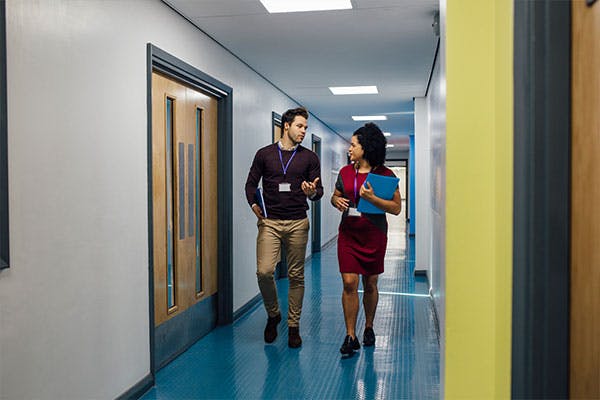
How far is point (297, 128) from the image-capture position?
4.03m

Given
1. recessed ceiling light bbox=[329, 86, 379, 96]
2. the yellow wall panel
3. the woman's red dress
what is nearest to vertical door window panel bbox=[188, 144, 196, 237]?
the woman's red dress

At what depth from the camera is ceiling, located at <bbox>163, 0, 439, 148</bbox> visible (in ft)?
12.5

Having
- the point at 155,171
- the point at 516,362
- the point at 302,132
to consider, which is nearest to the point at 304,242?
the point at 302,132

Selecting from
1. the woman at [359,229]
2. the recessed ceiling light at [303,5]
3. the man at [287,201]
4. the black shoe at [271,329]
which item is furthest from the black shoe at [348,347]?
the recessed ceiling light at [303,5]

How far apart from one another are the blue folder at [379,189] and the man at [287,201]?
0.39m

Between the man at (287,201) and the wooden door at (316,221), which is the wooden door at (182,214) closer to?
the man at (287,201)

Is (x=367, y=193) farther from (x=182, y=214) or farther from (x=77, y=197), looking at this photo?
(x=77, y=197)

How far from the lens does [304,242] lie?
4.12 meters

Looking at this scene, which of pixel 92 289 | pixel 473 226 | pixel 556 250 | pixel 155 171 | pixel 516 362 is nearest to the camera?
pixel 556 250

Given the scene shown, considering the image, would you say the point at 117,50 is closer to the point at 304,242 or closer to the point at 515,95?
the point at 304,242

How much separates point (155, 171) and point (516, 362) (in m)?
2.67

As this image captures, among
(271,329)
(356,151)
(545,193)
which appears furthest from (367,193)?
(545,193)

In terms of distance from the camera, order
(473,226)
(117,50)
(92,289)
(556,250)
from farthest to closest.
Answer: (117,50)
(92,289)
(473,226)
(556,250)

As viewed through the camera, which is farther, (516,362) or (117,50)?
(117,50)
